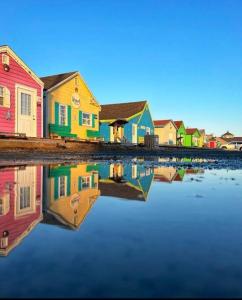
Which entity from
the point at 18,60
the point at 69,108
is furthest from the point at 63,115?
the point at 18,60

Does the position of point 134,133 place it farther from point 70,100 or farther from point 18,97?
point 18,97

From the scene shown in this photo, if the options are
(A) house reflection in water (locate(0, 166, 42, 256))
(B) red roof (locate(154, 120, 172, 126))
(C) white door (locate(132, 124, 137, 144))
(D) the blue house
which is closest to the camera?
(A) house reflection in water (locate(0, 166, 42, 256))

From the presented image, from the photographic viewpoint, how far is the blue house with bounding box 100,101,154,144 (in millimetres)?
36562

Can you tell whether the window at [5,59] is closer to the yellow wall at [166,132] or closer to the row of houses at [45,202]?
the row of houses at [45,202]

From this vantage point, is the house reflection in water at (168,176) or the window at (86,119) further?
the window at (86,119)

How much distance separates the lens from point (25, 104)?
19.9 metres

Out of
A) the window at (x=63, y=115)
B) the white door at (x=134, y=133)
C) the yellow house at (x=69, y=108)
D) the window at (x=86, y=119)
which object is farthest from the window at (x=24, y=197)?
the white door at (x=134, y=133)

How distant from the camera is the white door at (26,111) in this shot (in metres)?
19.2

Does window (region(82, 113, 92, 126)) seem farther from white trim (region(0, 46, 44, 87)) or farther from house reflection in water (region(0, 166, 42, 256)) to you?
house reflection in water (region(0, 166, 42, 256))

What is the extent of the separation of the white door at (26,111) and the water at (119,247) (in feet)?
56.7

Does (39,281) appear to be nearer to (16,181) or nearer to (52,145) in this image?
Answer: (16,181)

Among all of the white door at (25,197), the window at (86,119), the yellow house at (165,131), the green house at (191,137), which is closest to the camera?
the white door at (25,197)

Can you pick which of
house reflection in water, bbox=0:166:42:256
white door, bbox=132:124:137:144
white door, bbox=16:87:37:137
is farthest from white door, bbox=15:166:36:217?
white door, bbox=132:124:137:144

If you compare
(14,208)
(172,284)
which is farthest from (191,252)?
(14,208)
